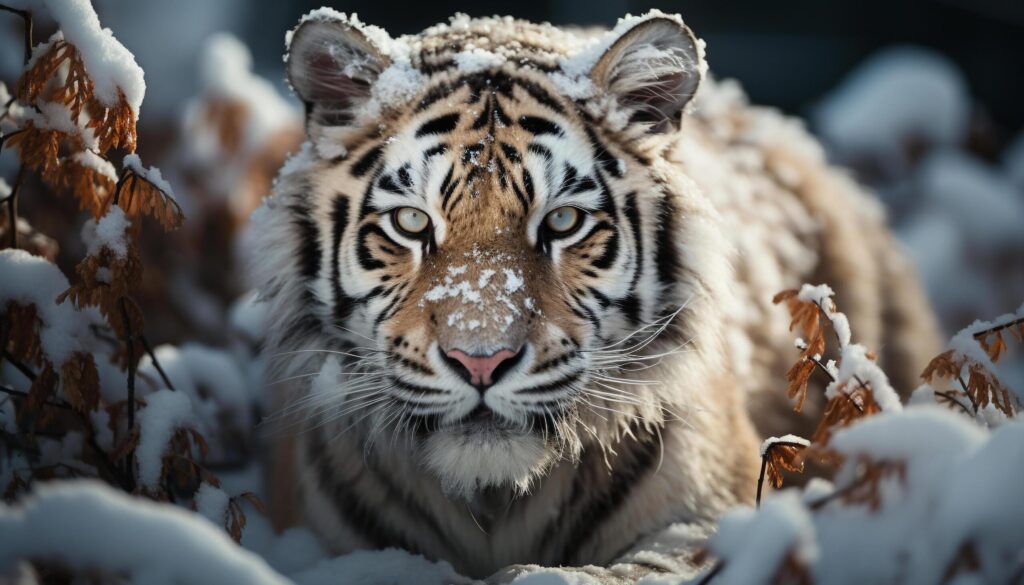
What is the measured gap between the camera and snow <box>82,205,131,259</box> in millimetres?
1243

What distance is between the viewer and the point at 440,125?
1378mm

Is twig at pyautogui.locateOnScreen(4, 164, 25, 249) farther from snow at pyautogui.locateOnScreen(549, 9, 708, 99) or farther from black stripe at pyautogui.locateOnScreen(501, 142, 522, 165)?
snow at pyautogui.locateOnScreen(549, 9, 708, 99)

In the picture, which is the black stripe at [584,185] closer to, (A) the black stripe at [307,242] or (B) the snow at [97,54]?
(A) the black stripe at [307,242]

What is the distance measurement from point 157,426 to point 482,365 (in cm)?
50

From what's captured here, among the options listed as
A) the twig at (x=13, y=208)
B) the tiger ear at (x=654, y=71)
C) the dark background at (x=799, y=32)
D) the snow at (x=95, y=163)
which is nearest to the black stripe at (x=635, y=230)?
the tiger ear at (x=654, y=71)

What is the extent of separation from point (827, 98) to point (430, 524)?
3.81m

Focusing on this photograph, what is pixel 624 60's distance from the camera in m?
1.44

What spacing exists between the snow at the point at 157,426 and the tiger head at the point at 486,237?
20cm

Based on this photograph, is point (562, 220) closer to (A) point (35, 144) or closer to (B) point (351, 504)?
(B) point (351, 504)

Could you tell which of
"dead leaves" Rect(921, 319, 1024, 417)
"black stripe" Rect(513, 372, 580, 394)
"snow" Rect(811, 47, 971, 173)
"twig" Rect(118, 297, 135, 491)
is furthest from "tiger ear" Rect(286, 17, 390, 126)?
"snow" Rect(811, 47, 971, 173)

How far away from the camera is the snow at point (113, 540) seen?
2.63ft

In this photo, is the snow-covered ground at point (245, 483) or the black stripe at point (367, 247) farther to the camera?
the black stripe at point (367, 247)

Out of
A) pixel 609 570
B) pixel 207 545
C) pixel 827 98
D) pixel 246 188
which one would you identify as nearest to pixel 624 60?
pixel 609 570

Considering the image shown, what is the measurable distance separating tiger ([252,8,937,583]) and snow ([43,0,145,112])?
0.28m
